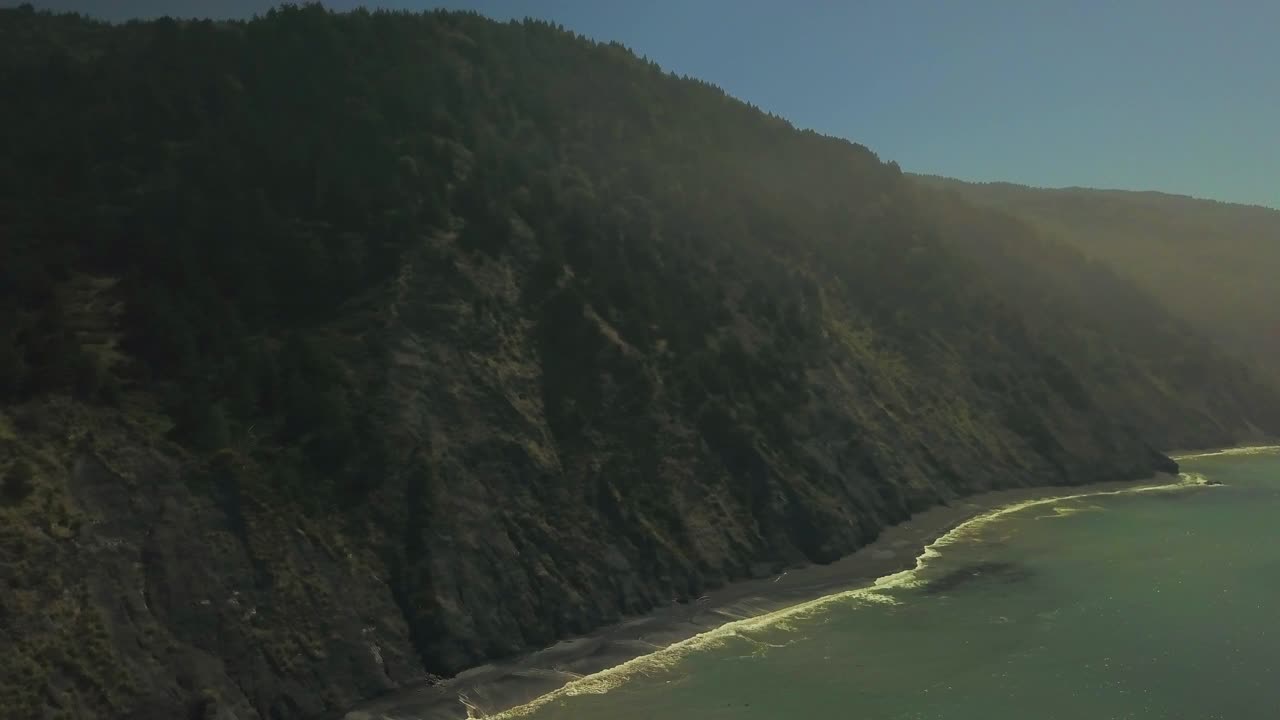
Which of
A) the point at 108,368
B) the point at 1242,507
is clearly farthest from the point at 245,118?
the point at 1242,507

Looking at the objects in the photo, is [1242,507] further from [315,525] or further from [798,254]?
[315,525]

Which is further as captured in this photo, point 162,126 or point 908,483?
point 908,483

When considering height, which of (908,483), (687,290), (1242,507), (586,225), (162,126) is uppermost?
(162,126)

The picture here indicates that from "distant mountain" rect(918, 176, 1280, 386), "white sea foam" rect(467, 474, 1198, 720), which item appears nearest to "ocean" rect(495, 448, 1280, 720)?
"white sea foam" rect(467, 474, 1198, 720)

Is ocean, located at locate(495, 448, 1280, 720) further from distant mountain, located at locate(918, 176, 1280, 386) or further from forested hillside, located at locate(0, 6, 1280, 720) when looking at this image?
distant mountain, located at locate(918, 176, 1280, 386)

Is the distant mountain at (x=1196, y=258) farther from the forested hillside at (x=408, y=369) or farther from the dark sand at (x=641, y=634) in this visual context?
the dark sand at (x=641, y=634)

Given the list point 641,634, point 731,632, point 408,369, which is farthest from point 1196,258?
point 408,369
